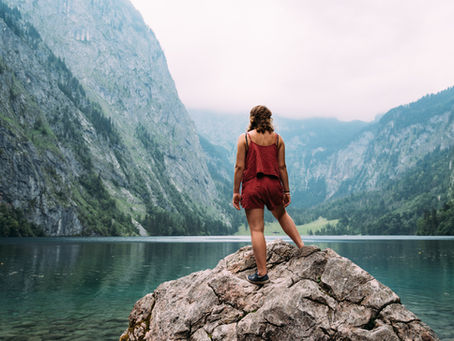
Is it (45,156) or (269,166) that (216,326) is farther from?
(45,156)

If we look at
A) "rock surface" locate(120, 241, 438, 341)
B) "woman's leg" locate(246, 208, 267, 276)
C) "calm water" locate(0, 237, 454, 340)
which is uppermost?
"woman's leg" locate(246, 208, 267, 276)

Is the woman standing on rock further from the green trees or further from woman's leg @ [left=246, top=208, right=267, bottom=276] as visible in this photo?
the green trees

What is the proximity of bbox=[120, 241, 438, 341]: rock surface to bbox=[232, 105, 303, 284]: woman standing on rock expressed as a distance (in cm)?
76

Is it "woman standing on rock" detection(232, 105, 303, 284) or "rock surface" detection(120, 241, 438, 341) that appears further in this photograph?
"woman standing on rock" detection(232, 105, 303, 284)

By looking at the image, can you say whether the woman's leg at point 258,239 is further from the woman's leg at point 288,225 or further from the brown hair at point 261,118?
the brown hair at point 261,118

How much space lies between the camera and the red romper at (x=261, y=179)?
10469 millimetres

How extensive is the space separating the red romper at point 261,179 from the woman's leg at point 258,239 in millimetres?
213

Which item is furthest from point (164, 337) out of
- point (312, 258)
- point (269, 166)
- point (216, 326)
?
point (269, 166)

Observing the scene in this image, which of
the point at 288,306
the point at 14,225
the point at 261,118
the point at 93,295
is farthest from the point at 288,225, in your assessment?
the point at 14,225

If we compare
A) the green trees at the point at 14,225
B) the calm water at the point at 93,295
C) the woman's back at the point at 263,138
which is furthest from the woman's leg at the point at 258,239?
the green trees at the point at 14,225

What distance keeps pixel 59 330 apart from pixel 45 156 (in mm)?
186296

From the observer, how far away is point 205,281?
11359 mm

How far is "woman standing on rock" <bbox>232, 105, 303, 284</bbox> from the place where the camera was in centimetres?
1048

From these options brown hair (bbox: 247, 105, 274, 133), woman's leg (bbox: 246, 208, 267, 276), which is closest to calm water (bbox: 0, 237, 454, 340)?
woman's leg (bbox: 246, 208, 267, 276)
